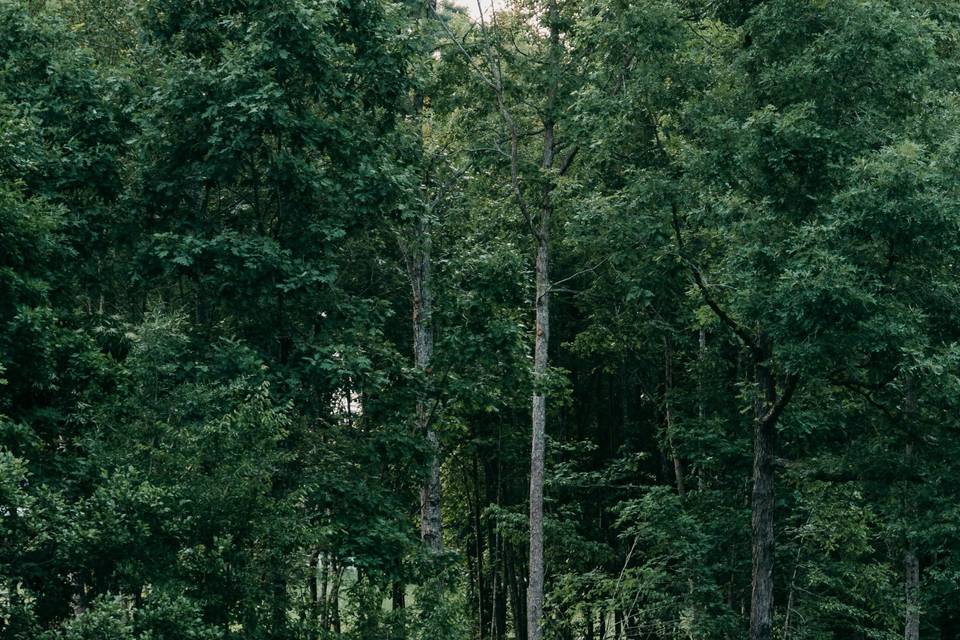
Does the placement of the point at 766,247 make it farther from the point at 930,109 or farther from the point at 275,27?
the point at 275,27

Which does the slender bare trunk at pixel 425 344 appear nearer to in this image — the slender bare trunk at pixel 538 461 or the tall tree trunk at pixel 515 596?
the slender bare trunk at pixel 538 461

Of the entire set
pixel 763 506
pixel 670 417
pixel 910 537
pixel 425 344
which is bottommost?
pixel 910 537

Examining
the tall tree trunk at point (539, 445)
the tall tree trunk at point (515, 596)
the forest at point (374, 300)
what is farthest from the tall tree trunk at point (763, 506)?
the tall tree trunk at point (515, 596)

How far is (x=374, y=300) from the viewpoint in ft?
61.6

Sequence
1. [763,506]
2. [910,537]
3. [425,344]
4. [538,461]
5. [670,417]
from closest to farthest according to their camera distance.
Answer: [910,537]
[763,506]
[425,344]
[538,461]
[670,417]

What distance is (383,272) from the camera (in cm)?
2369

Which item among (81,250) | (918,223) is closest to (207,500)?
(81,250)

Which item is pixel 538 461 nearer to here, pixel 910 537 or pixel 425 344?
pixel 425 344

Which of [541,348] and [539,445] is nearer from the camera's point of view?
[539,445]

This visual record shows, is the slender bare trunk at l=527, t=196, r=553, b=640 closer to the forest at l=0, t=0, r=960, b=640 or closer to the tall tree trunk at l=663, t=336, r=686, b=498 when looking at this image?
the forest at l=0, t=0, r=960, b=640

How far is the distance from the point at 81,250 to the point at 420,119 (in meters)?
7.43

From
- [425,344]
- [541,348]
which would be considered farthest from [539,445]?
[425,344]

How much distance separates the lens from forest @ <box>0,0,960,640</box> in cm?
1309

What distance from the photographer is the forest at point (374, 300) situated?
1309 centimetres
